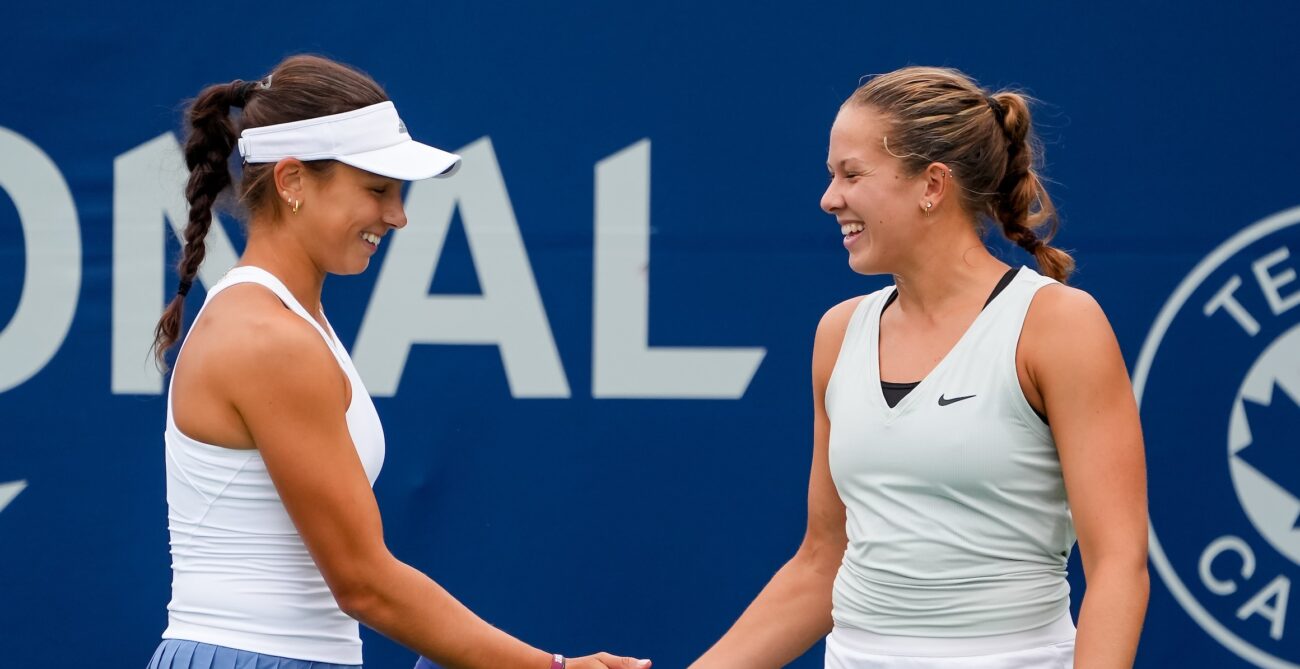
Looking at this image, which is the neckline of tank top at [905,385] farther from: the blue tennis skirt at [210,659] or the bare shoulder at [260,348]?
the blue tennis skirt at [210,659]

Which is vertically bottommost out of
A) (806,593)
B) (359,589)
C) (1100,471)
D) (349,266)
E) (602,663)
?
(602,663)

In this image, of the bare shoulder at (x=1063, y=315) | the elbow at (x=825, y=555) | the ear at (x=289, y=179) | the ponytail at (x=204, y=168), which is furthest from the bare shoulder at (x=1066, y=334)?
the ponytail at (x=204, y=168)

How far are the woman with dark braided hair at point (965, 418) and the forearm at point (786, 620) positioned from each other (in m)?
0.08

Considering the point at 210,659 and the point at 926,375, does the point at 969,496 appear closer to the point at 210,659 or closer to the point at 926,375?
the point at 926,375

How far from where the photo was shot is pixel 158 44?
2.65 metres

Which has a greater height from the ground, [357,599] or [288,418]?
[288,418]

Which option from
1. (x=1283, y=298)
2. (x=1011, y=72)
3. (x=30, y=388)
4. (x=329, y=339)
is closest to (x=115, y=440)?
(x=30, y=388)

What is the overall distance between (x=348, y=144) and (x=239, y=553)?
0.49 m

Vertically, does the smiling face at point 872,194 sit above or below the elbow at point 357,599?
above

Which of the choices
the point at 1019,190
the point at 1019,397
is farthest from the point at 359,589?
the point at 1019,190

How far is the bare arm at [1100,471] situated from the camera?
1562 millimetres

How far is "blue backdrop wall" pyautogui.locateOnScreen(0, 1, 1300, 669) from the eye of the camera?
2.62 m

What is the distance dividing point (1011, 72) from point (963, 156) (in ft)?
3.12

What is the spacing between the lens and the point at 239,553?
5.41 feet
